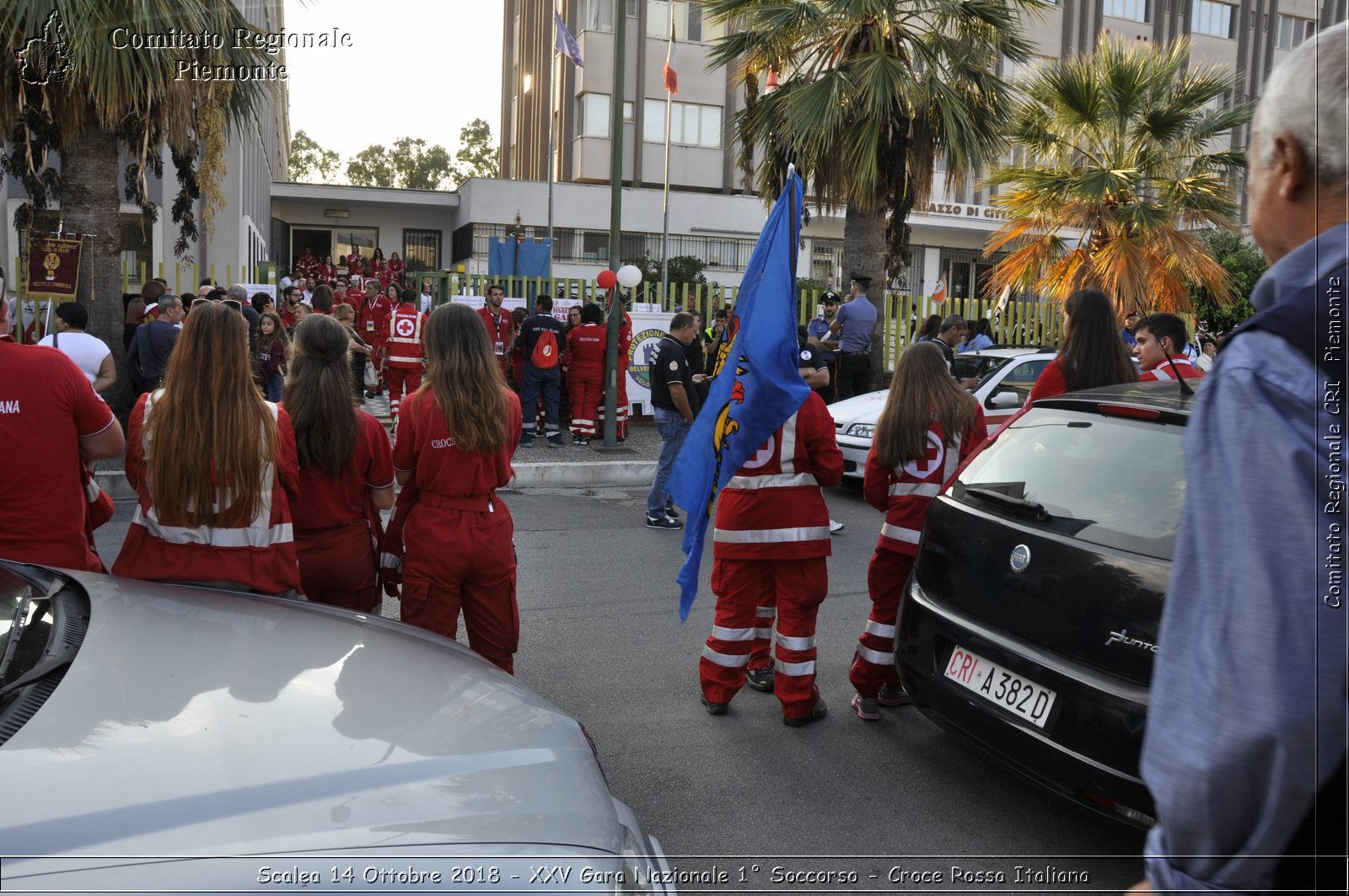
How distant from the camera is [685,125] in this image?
35250 mm

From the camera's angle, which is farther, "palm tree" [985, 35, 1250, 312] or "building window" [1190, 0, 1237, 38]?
Answer: "building window" [1190, 0, 1237, 38]

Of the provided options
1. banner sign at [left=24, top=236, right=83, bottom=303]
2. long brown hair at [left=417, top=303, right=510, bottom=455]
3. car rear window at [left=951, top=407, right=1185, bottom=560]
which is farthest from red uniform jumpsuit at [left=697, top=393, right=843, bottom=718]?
banner sign at [left=24, top=236, right=83, bottom=303]

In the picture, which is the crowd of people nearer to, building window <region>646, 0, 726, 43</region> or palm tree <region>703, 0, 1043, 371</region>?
palm tree <region>703, 0, 1043, 371</region>

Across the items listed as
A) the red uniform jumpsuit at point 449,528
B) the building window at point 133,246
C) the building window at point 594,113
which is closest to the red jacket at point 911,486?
the red uniform jumpsuit at point 449,528

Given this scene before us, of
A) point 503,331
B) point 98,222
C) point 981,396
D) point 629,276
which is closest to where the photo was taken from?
point 981,396

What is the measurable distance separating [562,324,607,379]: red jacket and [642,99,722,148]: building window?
23.7m

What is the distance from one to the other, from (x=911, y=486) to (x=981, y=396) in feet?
21.4

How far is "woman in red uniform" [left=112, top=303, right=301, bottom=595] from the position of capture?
11.0 ft

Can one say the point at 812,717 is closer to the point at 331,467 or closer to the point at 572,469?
the point at 331,467

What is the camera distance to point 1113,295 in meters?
13.5

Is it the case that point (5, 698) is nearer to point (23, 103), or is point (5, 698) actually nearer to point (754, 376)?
point (754, 376)

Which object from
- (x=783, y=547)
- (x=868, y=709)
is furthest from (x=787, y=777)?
(x=783, y=547)

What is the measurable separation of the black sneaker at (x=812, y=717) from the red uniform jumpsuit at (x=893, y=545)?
19 cm

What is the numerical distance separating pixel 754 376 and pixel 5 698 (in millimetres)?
3018
